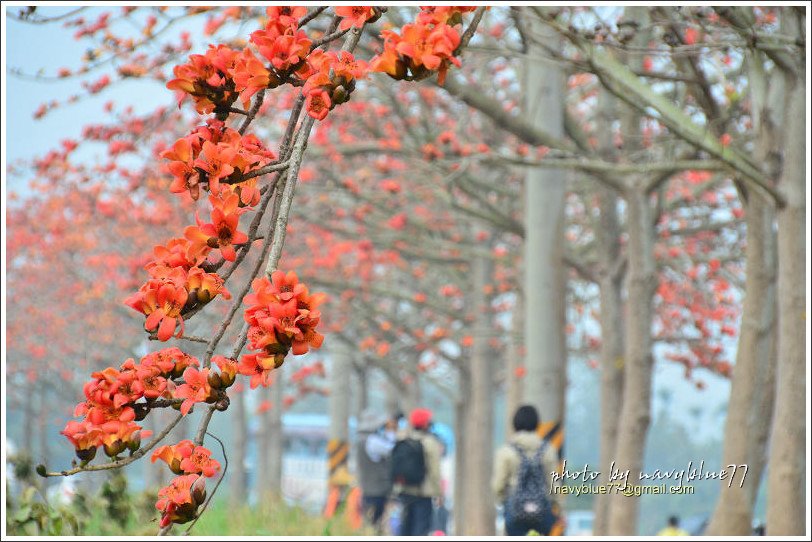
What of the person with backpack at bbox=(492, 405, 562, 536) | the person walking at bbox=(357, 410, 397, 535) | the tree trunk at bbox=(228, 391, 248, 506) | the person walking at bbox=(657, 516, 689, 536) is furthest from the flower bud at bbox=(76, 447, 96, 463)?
the tree trunk at bbox=(228, 391, 248, 506)

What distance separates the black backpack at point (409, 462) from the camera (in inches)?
349

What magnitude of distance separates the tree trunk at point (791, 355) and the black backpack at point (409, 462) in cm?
362

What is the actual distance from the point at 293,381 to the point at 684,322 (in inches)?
300

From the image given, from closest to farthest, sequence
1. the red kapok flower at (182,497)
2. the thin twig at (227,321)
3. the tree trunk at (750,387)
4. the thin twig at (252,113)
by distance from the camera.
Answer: the thin twig at (227,321), the red kapok flower at (182,497), the thin twig at (252,113), the tree trunk at (750,387)

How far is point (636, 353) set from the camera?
8.74 metres

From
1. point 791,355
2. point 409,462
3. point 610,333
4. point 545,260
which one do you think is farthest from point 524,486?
point 610,333

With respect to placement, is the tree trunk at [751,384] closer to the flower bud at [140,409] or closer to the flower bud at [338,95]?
the flower bud at [338,95]

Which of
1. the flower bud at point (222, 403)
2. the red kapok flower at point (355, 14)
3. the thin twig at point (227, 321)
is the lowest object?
the flower bud at point (222, 403)

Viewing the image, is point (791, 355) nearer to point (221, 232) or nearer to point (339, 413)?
point (221, 232)

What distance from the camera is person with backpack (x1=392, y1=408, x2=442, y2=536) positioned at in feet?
29.1

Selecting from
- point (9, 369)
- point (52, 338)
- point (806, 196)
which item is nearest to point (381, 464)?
point (806, 196)

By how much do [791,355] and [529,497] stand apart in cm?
178

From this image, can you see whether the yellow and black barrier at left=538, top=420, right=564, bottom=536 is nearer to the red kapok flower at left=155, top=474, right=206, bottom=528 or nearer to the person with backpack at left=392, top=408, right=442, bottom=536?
the person with backpack at left=392, top=408, right=442, bottom=536

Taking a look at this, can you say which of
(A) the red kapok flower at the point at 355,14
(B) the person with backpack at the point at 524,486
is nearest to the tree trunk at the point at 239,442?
(B) the person with backpack at the point at 524,486
